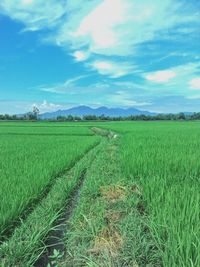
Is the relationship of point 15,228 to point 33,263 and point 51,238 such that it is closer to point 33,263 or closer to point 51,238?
point 51,238

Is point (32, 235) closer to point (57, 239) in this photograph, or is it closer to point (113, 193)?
point (57, 239)

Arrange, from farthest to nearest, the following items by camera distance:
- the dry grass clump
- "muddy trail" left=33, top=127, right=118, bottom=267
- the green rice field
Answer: the dry grass clump
"muddy trail" left=33, top=127, right=118, bottom=267
the green rice field

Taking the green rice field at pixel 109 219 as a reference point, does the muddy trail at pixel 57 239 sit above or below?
below

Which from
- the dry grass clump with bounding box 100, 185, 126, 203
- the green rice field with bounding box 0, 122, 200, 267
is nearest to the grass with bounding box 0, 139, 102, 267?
the green rice field with bounding box 0, 122, 200, 267

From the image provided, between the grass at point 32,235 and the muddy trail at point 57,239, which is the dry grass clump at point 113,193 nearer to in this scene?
the muddy trail at point 57,239

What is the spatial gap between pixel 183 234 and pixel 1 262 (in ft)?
4.75

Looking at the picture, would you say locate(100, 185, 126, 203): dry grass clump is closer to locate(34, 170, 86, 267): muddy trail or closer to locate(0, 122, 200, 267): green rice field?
locate(0, 122, 200, 267): green rice field

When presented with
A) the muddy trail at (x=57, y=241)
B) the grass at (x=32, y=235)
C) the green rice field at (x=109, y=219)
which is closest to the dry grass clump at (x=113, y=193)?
the green rice field at (x=109, y=219)

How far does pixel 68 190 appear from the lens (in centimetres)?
526

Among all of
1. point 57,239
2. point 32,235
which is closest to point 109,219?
point 57,239

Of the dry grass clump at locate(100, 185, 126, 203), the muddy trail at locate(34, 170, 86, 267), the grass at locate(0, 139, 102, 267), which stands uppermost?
the dry grass clump at locate(100, 185, 126, 203)

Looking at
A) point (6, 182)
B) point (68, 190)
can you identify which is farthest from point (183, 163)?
point (6, 182)

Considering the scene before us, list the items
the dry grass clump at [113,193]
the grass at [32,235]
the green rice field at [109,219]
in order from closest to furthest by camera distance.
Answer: the green rice field at [109,219]
the grass at [32,235]
the dry grass clump at [113,193]

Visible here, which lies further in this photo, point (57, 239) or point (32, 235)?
point (57, 239)
